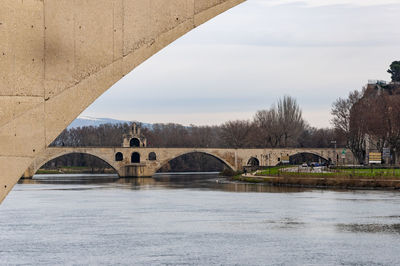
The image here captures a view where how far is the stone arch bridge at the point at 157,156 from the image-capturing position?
→ 11725 cm

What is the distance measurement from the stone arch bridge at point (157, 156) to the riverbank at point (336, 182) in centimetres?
4168

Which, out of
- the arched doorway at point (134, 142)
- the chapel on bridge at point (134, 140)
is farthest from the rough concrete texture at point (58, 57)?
the arched doorway at point (134, 142)

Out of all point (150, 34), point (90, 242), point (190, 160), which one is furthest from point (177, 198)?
point (190, 160)

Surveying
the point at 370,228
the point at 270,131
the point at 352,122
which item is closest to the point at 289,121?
the point at 270,131

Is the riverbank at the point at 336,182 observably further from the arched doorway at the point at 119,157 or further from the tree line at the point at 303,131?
the arched doorway at the point at 119,157

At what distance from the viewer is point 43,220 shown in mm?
36188

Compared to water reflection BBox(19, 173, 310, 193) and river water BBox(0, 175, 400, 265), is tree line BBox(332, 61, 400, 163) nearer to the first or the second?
water reflection BBox(19, 173, 310, 193)

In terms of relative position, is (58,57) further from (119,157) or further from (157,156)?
(157,156)

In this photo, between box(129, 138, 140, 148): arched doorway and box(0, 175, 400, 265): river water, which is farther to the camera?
box(129, 138, 140, 148): arched doorway

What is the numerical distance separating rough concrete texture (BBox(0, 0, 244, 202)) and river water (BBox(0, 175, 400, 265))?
13987 millimetres

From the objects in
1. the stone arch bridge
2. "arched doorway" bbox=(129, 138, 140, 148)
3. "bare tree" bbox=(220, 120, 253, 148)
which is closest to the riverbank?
the stone arch bridge

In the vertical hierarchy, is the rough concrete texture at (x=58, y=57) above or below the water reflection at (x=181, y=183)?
above

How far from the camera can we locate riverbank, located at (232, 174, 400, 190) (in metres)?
62.9

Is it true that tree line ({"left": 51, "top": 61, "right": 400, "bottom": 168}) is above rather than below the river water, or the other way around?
above
